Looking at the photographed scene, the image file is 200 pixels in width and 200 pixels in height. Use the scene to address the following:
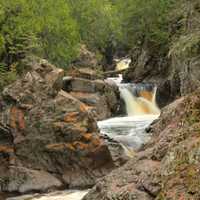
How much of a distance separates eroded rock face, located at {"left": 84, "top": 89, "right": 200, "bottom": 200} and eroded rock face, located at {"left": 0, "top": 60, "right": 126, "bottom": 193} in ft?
31.9

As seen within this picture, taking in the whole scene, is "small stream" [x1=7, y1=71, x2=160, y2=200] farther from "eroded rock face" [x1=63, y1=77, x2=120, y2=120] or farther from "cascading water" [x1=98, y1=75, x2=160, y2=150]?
"eroded rock face" [x1=63, y1=77, x2=120, y2=120]

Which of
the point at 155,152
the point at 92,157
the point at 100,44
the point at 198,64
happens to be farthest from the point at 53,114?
the point at 100,44

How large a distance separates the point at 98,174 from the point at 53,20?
19235mm

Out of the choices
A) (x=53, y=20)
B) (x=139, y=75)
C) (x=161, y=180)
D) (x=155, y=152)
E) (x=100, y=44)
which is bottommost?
(x=161, y=180)

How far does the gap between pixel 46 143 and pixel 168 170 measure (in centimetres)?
1238

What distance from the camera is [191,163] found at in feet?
20.9

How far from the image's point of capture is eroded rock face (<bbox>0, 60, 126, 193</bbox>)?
1772 centimetres

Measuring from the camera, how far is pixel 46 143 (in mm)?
18609

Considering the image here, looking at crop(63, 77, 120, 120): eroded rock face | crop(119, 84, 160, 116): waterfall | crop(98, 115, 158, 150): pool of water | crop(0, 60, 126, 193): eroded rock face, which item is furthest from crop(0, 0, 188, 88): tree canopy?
crop(98, 115, 158, 150): pool of water

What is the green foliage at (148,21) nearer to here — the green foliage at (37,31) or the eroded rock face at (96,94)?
the green foliage at (37,31)

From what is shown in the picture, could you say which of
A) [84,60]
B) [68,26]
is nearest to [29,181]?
[68,26]

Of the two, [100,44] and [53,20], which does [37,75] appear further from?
[100,44]

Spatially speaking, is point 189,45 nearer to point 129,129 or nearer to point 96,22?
point 129,129

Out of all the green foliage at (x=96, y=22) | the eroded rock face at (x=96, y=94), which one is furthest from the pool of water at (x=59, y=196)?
the green foliage at (x=96, y=22)
